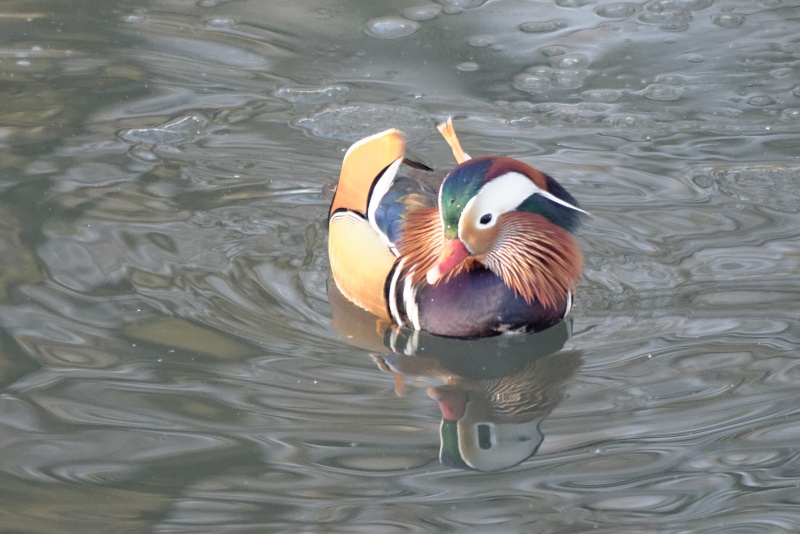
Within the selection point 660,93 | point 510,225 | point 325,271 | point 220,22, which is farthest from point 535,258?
point 220,22

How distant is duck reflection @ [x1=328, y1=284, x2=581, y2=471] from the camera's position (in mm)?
3316

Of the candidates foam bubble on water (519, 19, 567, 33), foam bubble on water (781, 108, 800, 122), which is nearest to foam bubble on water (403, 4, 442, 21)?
foam bubble on water (519, 19, 567, 33)

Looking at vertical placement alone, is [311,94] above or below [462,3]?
below

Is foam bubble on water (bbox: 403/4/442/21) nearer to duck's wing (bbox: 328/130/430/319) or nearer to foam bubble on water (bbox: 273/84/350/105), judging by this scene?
foam bubble on water (bbox: 273/84/350/105)

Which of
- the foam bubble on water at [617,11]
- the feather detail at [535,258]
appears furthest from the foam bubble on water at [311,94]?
the feather detail at [535,258]

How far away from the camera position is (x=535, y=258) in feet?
13.0

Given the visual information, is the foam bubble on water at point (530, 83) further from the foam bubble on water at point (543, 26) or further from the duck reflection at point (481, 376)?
the duck reflection at point (481, 376)

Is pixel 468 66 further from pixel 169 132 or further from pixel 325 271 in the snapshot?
pixel 325 271

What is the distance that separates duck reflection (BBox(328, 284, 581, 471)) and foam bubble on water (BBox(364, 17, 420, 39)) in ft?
7.61

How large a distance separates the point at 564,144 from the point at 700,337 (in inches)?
62.1

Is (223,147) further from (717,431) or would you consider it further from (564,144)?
(717,431)

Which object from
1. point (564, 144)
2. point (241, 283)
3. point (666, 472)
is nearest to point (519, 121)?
point (564, 144)

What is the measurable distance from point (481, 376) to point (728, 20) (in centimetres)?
332

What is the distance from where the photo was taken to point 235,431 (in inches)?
130
